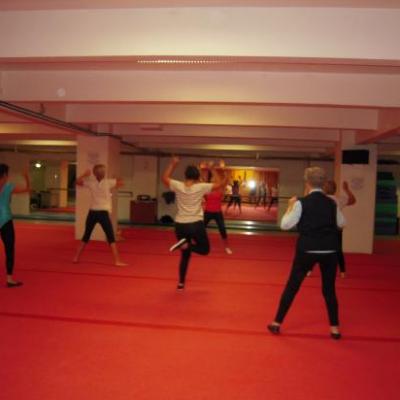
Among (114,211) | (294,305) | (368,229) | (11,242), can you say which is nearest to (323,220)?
(294,305)

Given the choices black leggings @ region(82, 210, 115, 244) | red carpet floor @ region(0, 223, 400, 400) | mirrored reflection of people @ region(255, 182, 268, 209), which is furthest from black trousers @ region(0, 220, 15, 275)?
mirrored reflection of people @ region(255, 182, 268, 209)

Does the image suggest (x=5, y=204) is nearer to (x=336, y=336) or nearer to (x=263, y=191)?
(x=336, y=336)

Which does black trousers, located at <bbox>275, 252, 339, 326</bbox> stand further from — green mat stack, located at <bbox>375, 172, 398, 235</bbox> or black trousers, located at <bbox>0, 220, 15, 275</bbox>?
green mat stack, located at <bbox>375, 172, 398, 235</bbox>

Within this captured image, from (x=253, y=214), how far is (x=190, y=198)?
47.2 ft

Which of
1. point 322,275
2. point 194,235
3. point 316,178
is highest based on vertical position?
point 316,178

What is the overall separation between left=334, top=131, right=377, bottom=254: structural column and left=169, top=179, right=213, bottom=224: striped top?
17.7 ft

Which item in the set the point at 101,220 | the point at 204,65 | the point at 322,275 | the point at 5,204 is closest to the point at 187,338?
the point at 322,275

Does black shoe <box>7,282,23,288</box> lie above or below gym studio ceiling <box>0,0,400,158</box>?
below

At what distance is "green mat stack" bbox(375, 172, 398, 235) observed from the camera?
46.8 ft

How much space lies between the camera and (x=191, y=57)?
13.2 feet

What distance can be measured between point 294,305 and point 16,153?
13979 millimetres

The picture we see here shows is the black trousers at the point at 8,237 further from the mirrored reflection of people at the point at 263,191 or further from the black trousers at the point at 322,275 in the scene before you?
the mirrored reflection of people at the point at 263,191

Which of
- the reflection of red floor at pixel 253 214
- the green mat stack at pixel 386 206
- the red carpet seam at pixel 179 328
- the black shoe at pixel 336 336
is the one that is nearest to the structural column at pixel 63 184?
the reflection of red floor at pixel 253 214

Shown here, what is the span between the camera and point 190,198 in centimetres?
491
